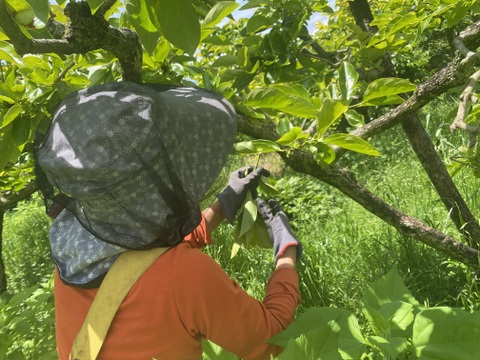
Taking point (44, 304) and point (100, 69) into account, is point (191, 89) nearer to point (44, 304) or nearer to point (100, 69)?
point (100, 69)

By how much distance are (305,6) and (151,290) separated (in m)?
1.12

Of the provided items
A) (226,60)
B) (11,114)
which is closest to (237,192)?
(226,60)

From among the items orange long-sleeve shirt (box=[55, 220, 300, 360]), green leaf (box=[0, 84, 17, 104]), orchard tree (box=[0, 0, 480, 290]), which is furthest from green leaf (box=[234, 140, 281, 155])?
green leaf (box=[0, 84, 17, 104])

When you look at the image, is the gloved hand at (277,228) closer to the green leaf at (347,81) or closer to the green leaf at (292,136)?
the green leaf at (292,136)

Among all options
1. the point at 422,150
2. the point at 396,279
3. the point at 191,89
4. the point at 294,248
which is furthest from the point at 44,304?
the point at 422,150

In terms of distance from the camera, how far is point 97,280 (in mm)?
1247

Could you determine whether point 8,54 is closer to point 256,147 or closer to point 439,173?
point 256,147

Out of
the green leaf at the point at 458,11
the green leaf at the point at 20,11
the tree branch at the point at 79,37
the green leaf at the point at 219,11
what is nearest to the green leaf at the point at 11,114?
the tree branch at the point at 79,37

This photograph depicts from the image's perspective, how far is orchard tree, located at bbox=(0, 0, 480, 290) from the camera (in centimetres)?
98

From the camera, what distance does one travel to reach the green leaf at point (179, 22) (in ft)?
2.77

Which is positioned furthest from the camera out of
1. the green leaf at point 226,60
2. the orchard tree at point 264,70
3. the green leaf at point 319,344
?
the green leaf at point 226,60

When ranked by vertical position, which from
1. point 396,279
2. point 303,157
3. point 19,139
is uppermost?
point 19,139

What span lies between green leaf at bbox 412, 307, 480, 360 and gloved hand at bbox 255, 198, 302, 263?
827mm

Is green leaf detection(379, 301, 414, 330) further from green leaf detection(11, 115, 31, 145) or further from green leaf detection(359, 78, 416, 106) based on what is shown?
green leaf detection(11, 115, 31, 145)
